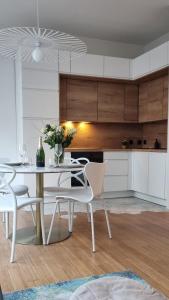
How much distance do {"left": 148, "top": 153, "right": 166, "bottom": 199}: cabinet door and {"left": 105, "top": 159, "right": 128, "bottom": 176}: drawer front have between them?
0.55 m

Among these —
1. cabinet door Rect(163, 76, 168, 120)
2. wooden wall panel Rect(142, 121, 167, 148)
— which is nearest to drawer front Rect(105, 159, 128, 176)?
wooden wall panel Rect(142, 121, 167, 148)

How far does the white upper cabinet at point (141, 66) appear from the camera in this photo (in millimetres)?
4488

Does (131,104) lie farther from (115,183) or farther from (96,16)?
(96,16)

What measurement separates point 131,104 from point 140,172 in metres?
1.35

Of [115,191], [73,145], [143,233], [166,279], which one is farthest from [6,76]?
[166,279]

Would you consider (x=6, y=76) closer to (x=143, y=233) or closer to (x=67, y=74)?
(x=67, y=74)

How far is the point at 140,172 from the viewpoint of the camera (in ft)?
15.3

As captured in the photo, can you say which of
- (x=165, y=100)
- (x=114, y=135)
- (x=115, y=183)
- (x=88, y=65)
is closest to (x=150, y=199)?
A: (x=115, y=183)

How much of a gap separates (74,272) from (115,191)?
2.86 metres

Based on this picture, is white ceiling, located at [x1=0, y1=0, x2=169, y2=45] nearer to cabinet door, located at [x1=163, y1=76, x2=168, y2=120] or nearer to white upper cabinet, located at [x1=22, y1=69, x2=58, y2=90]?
white upper cabinet, located at [x1=22, y1=69, x2=58, y2=90]

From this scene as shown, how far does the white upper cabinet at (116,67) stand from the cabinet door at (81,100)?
1.22ft

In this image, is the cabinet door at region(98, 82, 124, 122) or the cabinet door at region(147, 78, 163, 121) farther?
the cabinet door at region(98, 82, 124, 122)

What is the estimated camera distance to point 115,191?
15.9 feet

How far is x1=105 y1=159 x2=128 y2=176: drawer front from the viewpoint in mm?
4730
